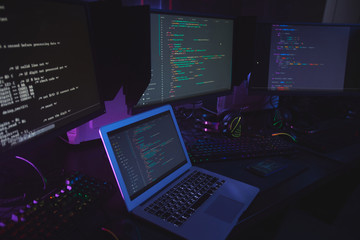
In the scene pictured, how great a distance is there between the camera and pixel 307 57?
133 cm

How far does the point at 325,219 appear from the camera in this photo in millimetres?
1537

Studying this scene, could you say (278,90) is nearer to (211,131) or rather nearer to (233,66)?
(233,66)

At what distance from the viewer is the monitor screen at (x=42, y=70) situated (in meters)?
0.62

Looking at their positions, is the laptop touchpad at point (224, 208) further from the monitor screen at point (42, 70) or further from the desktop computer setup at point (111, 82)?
the monitor screen at point (42, 70)

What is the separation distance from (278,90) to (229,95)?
0.80ft

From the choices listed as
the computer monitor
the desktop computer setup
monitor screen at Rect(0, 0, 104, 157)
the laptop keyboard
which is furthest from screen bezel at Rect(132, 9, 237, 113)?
the laptop keyboard

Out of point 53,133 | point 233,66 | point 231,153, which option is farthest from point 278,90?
point 53,133

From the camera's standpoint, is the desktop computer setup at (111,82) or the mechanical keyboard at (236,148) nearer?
the desktop computer setup at (111,82)

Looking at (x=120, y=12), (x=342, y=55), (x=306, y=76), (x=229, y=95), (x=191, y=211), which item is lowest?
(x=191, y=211)

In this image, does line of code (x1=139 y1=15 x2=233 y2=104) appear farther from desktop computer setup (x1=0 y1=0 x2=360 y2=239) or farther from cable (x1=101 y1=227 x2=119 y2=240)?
cable (x1=101 y1=227 x2=119 y2=240)

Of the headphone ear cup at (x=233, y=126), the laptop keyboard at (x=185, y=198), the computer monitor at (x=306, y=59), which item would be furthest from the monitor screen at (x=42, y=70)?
the computer monitor at (x=306, y=59)

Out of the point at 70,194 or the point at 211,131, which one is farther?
the point at 211,131

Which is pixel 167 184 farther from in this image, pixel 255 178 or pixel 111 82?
pixel 111 82

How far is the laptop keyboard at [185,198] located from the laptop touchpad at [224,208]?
0.03 meters
